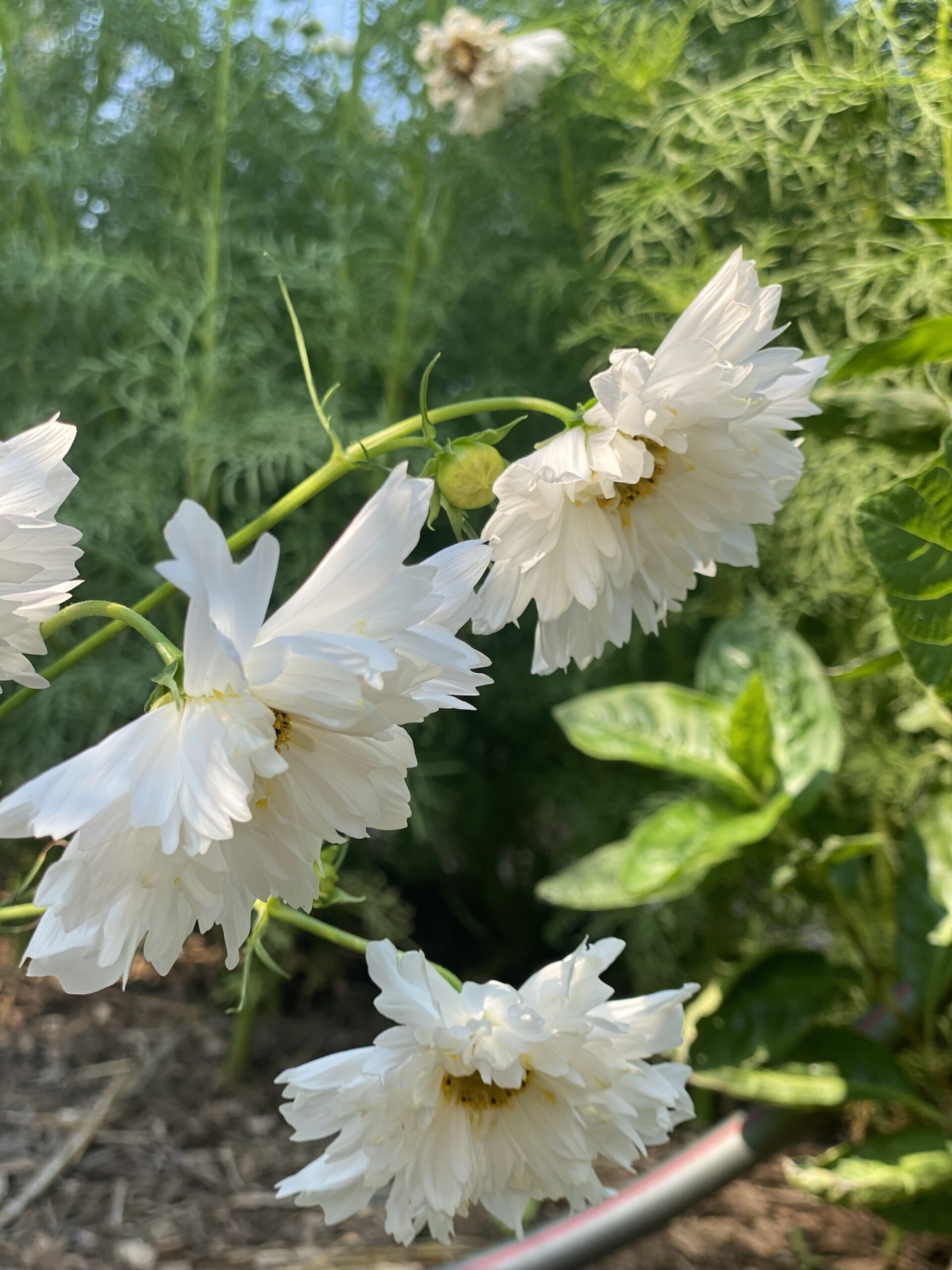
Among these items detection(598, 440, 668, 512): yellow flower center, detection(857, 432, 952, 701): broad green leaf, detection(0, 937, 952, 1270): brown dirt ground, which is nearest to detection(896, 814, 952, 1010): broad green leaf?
detection(0, 937, 952, 1270): brown dirt ground

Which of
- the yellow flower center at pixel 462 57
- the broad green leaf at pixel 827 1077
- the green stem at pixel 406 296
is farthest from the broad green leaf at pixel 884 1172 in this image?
the yellow flower center at pixel 462 57

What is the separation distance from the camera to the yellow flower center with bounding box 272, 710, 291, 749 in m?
0.29

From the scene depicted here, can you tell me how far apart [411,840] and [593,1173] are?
0.78 metres

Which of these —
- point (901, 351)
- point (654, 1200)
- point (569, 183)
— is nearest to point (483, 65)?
point (569, 183)

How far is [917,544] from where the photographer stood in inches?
16.5

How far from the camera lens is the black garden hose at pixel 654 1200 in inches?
23.6

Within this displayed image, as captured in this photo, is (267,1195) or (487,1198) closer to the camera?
(487,1198)

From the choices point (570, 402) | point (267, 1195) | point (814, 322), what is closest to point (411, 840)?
point (267, 1195)

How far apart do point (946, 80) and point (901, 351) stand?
23 cm

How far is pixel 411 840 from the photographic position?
44.8 inches

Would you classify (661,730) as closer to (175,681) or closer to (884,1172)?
(884,1172)

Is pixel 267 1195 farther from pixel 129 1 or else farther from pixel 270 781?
pixel 129 1

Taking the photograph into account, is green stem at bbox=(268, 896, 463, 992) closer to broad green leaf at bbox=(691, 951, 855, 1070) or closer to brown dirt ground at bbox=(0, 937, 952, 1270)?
broad green leaf at bbox=(691, 951, 855, 1070)

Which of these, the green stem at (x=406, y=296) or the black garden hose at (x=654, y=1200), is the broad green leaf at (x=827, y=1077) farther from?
the green stem at (x=406, y=296)
